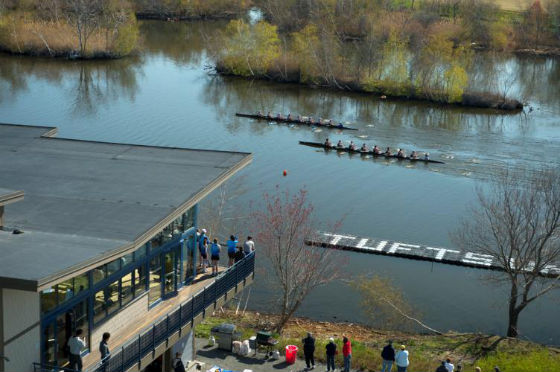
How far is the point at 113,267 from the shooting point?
73.8 ft

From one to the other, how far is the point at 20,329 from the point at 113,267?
12.4ft

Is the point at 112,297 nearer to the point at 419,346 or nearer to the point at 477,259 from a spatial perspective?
the point at 419,346

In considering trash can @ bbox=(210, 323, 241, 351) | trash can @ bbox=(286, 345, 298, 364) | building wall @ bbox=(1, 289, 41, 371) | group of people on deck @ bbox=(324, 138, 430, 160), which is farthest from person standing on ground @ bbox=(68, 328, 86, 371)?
group of people on deck @ bbox=(324, 138, 430, 160)

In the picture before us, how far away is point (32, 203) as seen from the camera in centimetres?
2384

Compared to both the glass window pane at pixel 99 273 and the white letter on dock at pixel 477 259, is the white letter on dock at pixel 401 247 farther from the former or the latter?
the glass window pane at pixel 99 273

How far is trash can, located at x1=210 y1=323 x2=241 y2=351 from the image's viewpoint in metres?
28.5

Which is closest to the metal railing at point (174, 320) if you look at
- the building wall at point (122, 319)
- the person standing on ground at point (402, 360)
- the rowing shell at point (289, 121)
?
the building wall at point (122, 319)

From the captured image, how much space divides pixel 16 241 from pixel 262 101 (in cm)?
6239

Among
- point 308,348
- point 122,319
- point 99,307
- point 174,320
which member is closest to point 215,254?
point 174,320

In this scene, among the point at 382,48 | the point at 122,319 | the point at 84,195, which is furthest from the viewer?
the point at 382,48

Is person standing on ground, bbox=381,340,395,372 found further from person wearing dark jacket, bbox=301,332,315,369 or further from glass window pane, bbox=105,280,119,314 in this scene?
glass window pane, bbox=105,280,119,314

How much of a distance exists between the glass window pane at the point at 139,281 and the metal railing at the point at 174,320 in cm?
104

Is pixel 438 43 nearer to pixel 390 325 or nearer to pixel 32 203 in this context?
pixel 390 325

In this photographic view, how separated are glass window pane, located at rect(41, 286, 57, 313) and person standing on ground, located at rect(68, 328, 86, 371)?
90 cm
